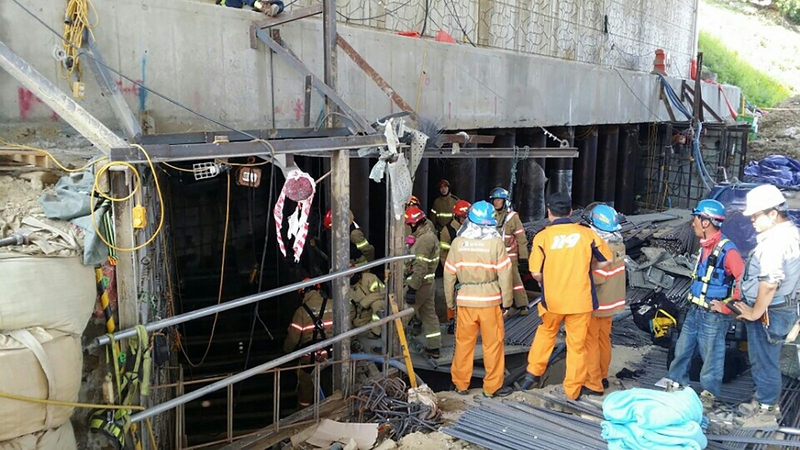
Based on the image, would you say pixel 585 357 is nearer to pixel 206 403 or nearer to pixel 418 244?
pixel 418 244

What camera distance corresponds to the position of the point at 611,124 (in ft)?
50.5

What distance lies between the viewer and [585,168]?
49.5ft

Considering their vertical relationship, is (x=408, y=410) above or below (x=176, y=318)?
below

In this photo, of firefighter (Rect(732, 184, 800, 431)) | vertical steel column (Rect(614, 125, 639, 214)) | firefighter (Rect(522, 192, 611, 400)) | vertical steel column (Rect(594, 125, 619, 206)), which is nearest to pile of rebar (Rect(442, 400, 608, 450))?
firefighter (Rect(522, 192, 611, 400))

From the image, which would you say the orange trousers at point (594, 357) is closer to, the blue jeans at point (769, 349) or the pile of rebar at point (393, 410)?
the blue jeans at point (769, 349)

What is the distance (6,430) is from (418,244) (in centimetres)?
521

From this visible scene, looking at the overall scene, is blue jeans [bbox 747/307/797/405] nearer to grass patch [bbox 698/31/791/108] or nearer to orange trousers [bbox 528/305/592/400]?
orange trousers [bbox 528/305/592/400]

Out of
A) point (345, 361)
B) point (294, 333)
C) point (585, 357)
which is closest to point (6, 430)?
point (345, 361)

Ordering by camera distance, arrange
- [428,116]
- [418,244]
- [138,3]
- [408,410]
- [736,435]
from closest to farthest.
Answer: [736,435] → [408,410] → [138,3] → [418,244] → [428,116]

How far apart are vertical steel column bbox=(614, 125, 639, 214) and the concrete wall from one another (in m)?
6.09

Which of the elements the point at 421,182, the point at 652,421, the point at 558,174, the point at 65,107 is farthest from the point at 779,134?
the point at 65,107

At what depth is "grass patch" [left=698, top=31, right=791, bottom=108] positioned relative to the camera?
30922 millimetres

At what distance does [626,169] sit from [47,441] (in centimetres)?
1562

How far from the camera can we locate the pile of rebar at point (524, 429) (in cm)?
446
